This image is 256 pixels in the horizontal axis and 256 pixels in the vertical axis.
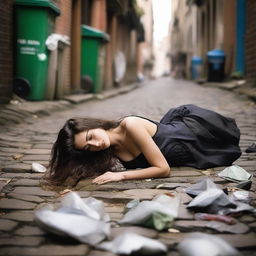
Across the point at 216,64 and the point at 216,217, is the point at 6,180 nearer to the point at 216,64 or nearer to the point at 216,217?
the point at 216,217

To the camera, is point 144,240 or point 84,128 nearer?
point 144,240

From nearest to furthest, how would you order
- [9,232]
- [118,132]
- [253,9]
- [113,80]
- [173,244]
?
1. [173,244]
2. [9,232]
3. [118,132]
4. [253,9]
5. [113,80]

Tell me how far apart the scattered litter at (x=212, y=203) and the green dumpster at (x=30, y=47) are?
514 cm

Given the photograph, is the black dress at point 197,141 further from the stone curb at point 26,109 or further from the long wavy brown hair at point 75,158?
the stone curb at point 26,109

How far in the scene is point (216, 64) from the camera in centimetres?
1467

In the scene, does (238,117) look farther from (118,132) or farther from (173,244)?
(173,244)

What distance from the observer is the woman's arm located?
284 centimetres

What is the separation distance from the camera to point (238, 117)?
20.1 feet

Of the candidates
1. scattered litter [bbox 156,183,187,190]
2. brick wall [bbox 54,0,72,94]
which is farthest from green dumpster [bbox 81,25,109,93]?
scattered litter [bbox 156,183,187,190]

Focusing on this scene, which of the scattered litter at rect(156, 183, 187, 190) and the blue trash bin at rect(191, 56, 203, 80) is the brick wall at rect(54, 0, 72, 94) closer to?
the scattered litter at rect(156, 183, 187, 190)

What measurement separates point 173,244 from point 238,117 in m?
4.57

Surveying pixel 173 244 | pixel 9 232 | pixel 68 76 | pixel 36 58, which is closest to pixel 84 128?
pixel 9 232

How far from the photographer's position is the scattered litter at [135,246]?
5.42 feet

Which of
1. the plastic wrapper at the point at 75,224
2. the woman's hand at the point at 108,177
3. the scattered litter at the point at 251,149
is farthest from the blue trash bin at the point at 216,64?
the plastic wrapper at the point at 75,224
